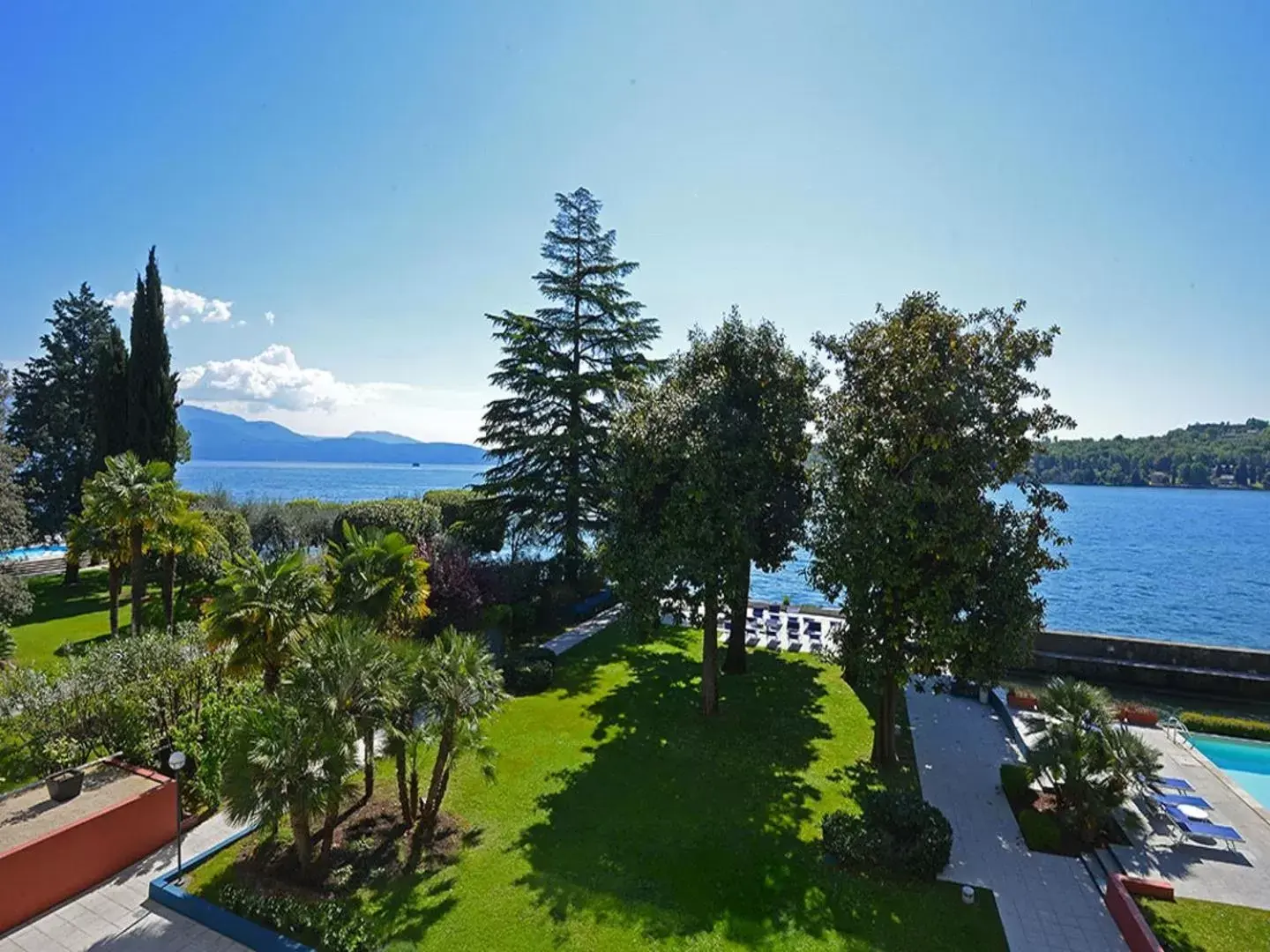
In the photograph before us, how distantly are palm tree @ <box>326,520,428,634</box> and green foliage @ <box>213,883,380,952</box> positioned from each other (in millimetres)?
5639

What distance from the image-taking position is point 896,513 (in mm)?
12906

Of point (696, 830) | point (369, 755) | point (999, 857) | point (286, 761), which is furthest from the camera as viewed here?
point (696, 830)

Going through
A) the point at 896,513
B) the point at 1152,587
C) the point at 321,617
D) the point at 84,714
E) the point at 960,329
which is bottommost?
the point at 1152,587

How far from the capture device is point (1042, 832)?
11.8 m

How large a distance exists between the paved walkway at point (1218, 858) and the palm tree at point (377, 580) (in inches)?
603

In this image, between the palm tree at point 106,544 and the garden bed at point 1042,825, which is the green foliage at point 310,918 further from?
the palm tree at point 106,544

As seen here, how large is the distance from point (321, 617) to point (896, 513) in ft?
39.6

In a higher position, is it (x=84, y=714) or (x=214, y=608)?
(x=214, y=608)

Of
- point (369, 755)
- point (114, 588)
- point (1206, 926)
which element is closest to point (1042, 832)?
point (1206, 926)

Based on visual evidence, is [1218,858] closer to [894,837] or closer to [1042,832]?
[1042,832]

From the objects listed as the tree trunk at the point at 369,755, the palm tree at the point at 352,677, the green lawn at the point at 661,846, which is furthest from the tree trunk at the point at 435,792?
the palm tree at the point at 352,677

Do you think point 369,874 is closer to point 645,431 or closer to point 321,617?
point 321,617

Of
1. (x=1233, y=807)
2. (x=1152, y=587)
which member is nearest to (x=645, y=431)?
(x=1233, y=807)

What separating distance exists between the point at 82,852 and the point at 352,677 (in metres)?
5.28
